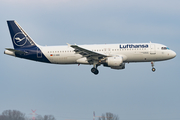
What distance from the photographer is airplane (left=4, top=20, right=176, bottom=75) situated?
205 feet

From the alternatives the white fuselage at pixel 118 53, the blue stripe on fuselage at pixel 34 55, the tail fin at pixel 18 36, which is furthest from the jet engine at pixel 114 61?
the tail fin at pixel 18 36

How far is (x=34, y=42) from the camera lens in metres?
66.8

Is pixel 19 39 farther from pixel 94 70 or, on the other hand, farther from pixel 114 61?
pixel 114 61

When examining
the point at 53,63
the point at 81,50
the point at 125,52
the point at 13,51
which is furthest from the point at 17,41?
the point at 125,52

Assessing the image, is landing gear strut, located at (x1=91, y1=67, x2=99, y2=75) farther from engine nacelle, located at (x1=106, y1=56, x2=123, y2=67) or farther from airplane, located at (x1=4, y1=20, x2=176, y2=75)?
engine nacelle, located at (x1=106, y1=56, x2=123, y2=67)

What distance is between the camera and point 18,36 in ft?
221

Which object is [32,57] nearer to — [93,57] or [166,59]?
[93,57]

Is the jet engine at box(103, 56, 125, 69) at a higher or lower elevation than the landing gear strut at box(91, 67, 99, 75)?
higher

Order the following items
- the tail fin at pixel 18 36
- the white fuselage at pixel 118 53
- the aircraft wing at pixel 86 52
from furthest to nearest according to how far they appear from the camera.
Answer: the tail fin at pixel 18 36, the white fuselage at pixel 118 53, the aircraft wing at pixel 86 52

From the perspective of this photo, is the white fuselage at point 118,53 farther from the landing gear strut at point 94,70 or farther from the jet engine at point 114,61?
the landing gear strut at point 94,70

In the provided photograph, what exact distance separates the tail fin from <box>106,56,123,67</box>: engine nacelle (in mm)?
13767

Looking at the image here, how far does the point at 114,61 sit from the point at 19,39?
57.1ft

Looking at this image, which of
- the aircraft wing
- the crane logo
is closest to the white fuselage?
the aircraft wing

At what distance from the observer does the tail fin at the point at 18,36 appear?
66750 millimetres
